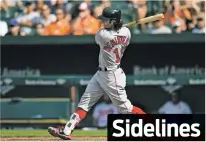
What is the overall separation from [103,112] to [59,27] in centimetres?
208

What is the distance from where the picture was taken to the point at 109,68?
8391 millimetres

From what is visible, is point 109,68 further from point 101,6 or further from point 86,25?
point 101,6

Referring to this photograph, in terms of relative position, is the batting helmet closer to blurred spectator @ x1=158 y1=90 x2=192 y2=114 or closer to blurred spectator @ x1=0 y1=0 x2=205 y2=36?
blurred spectator @ x1=0 y1=0 x2=205 y2=36

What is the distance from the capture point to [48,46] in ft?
48.4

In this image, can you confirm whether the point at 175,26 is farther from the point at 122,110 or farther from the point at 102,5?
the point at 122,110

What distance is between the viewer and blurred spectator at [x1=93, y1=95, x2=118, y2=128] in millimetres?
13906

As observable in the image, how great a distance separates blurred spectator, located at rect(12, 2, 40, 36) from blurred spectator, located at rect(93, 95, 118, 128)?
2195mm

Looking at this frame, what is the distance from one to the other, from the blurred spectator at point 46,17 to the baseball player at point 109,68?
6093 mm

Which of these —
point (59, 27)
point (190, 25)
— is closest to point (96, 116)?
point (59, 27)

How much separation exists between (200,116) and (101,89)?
5.27 m

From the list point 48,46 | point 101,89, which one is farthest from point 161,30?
point 101,89

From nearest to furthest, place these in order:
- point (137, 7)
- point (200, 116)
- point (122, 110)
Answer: point (122, 110) → point (200, 116) → point (137, 7)

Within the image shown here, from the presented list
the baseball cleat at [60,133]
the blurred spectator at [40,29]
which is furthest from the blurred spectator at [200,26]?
the baseball cleat at [60,133]

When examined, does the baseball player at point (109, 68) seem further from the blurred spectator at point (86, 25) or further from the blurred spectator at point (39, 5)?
the blurred spectator at point (39, 5)
